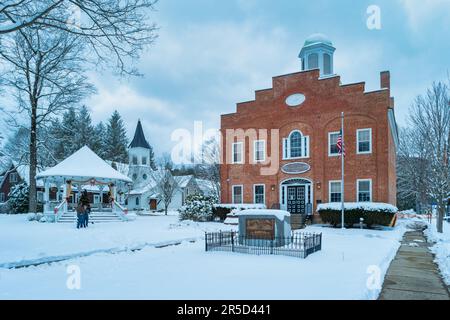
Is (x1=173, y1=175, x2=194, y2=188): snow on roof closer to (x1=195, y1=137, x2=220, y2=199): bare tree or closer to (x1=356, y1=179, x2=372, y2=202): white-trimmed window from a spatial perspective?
(x1=195, y1=137, x2=220, y2=199): bare tree

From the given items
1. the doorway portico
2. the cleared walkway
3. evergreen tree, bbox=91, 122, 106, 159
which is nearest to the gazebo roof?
the doorway portico

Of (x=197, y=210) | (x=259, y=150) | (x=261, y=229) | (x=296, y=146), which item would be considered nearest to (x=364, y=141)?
(x=296, y=146)

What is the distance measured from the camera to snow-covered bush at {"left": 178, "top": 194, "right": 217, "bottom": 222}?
26.1 meters

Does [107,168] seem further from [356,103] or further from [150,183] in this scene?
[150,183]

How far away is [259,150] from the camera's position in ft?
88.7

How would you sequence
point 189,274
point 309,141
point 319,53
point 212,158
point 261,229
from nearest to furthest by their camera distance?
point 189,274 → point 261,229 → point 309,141 → point 319,53 → point 212,158

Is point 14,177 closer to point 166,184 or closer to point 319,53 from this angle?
point 166,184

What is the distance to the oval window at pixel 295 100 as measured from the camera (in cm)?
2527

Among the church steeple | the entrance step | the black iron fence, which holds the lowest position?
the entrance step

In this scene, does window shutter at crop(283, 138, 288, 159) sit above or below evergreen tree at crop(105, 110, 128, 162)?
below

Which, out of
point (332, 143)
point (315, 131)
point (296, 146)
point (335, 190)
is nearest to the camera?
point (335, 190)

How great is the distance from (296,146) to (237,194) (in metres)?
6.21

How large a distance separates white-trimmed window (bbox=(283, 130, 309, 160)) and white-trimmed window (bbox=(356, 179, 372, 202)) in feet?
13.7
